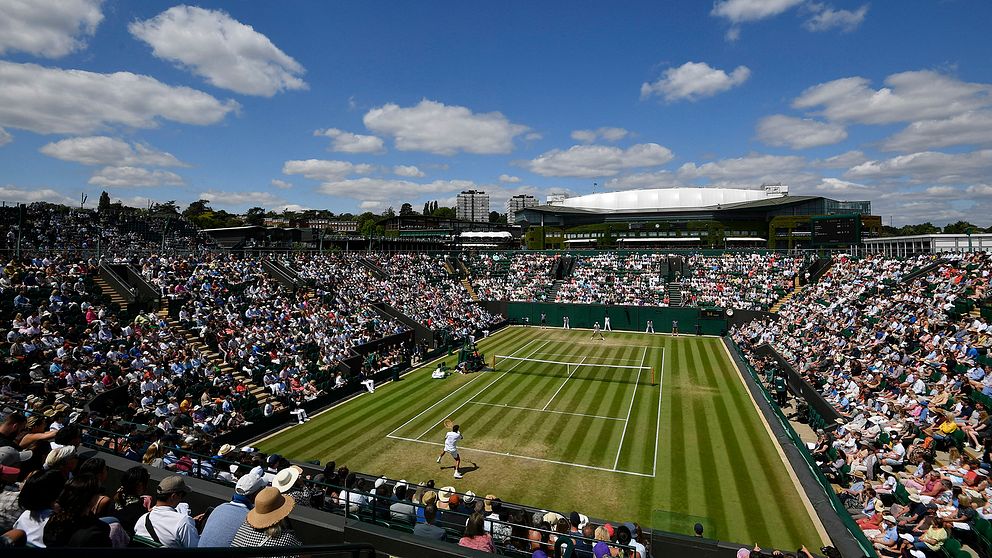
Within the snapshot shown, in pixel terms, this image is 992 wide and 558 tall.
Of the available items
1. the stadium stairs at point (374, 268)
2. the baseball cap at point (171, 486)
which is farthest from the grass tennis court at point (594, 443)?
the stadium stairs at point (374, 268)

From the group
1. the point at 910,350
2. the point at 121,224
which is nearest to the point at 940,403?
the point at 910,350

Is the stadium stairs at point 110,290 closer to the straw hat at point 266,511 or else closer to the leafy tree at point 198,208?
the straw hat at point 266,511

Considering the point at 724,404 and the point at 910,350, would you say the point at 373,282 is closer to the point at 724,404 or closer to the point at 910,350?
the point at 724,404

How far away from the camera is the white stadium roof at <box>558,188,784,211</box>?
410 feet

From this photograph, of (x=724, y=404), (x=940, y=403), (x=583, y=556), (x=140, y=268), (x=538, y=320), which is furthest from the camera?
(x=538, y=320)

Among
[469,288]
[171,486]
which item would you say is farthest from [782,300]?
[171,486]

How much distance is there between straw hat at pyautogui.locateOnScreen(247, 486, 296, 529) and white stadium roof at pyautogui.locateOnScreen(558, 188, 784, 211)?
410 ft

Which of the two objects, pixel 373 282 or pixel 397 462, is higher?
pixel 373 282

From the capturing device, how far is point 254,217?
550 feet

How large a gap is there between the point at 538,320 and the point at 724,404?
2640cm

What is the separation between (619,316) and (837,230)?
21.7 meters

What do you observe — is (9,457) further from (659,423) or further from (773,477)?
(659,423)

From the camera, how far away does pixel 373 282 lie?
41031 millimetres

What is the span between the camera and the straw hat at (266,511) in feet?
15.7
